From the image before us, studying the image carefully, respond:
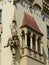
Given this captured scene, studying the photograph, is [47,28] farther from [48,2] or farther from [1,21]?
[1,21]

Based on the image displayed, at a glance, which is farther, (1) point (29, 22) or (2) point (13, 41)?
(1) point (29, 22)

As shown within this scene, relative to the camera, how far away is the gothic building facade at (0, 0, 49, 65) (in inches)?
1389

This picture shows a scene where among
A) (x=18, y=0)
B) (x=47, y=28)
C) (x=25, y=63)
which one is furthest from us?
(x=47, y=28)

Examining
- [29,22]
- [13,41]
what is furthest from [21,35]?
[29,22]

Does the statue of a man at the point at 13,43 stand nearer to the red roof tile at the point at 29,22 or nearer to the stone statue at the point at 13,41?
the stone statue at the point at 13,41

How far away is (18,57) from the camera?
3544 cm

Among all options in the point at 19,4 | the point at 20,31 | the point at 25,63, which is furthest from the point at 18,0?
the point at 25,63

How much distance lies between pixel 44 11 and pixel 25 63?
6740mm

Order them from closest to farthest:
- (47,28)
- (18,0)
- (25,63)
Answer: (25,63), (18,0), (47,28)

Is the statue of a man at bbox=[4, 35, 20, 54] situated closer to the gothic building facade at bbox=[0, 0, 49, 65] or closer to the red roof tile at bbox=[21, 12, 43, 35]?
the gothic building facade at bbox=[0, 0, 49, 65]

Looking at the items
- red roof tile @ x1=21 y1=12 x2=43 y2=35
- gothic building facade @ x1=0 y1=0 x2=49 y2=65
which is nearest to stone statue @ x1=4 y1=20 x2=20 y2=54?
gothic building facade @ x1=0 y1=0 x2=49 y2=65

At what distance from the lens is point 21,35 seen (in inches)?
1421

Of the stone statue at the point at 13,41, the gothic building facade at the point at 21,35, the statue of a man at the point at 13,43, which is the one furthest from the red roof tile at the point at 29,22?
the statue of a man at the point at 13,43

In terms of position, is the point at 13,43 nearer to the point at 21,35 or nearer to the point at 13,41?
the point at 13,41
